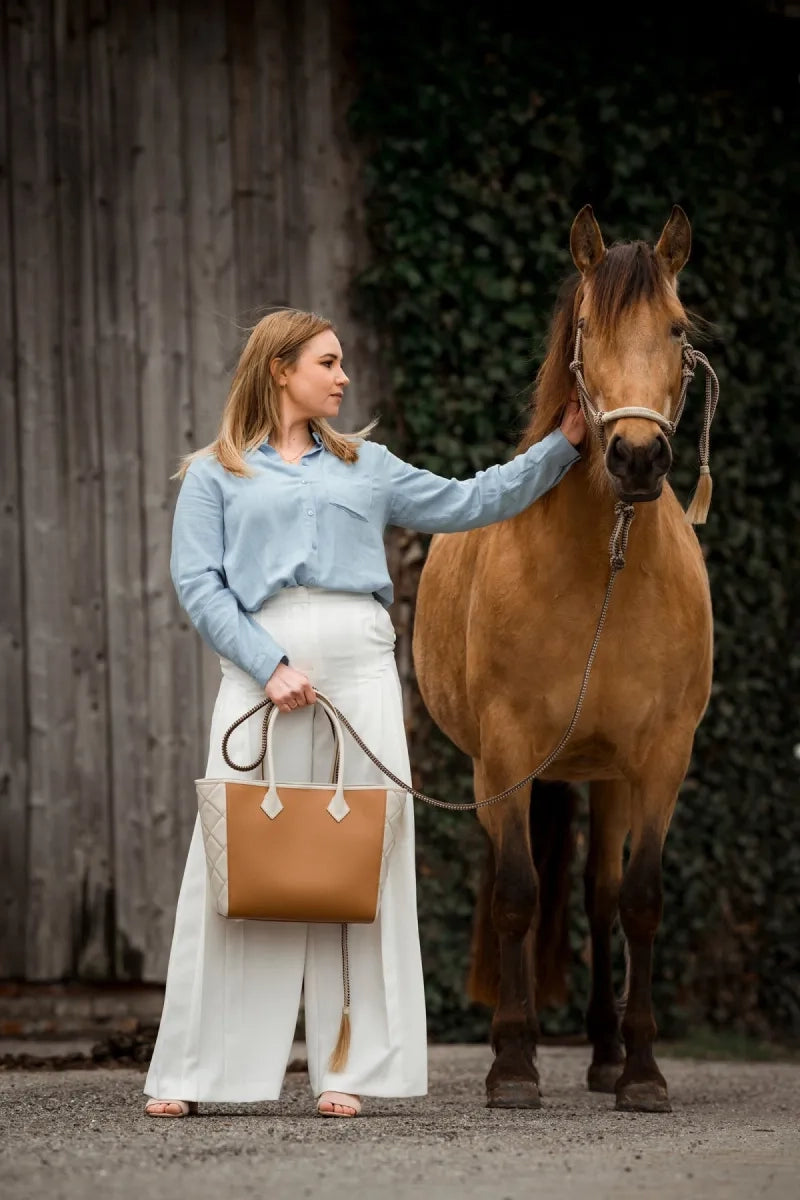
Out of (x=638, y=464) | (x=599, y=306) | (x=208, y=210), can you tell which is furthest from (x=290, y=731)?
(x=208, y=210)

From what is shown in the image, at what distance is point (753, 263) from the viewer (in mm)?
7910

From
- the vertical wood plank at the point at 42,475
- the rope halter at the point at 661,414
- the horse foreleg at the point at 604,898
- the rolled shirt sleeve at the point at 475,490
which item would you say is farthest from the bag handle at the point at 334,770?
the vertical wood plank at the point at 42,475

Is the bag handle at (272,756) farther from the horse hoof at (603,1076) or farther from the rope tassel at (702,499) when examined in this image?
the horse hoof at (603,1076)

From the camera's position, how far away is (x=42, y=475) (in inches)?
290

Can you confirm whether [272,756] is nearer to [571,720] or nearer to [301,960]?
[301,960]

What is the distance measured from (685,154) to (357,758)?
426 centimetres

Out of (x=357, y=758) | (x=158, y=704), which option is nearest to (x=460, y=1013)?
(x=158, y=704)

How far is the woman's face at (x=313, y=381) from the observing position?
458 cm

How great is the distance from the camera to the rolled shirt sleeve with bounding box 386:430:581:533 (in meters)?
4.66

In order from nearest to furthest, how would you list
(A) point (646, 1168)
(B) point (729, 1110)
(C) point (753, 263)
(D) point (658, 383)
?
(A) point (646, 1168) → (D) point (658, 383) → (B) point (729, 1110) → (C) point (753, 263)

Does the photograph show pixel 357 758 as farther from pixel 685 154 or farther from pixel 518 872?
pixel 685 154

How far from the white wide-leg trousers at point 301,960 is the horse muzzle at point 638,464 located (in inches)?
28.4

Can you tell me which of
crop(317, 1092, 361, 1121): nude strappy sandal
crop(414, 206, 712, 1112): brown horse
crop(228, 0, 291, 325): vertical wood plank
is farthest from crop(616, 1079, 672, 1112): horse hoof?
crop(228, 0, 291, 325): vertical wood plank

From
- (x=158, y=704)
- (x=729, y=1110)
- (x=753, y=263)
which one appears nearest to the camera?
(x=729, y=1110)
